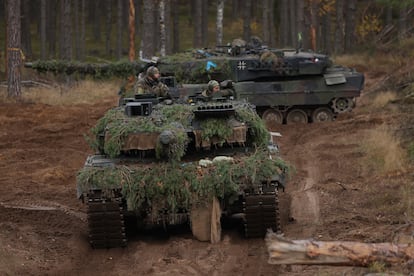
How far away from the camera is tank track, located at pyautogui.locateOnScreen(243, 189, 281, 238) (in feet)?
33.1

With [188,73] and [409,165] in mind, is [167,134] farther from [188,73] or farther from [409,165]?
[188,73]

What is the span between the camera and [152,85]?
13109 mm

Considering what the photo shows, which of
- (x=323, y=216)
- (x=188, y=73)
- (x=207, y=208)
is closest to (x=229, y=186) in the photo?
(x=207, y=208)

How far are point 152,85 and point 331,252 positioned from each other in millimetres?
6841

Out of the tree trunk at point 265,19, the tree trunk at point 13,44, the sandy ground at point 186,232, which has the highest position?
the tree trunk at point 265,19

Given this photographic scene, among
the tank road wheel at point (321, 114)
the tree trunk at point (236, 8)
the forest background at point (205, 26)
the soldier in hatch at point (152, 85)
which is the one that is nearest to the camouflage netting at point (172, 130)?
the soldier in hatch at point (152, 85)

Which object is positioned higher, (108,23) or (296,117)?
(108,23)

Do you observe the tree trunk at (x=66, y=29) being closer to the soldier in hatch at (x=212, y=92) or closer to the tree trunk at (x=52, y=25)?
the tree trunk at (x=52, y=25)

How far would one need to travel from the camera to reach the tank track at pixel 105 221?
10055 mm

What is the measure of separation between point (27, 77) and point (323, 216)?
22.7m

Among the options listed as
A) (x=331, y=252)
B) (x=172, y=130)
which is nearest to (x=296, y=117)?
(x=172, y=130)

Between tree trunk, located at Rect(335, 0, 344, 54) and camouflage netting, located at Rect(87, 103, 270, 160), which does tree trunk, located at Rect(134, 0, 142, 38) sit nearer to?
tree trunk, located at Rect(335, 0, 344, 54)

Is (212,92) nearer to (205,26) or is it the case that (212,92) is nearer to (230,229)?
(230,229)

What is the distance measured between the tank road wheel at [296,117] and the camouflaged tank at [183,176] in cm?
1057
